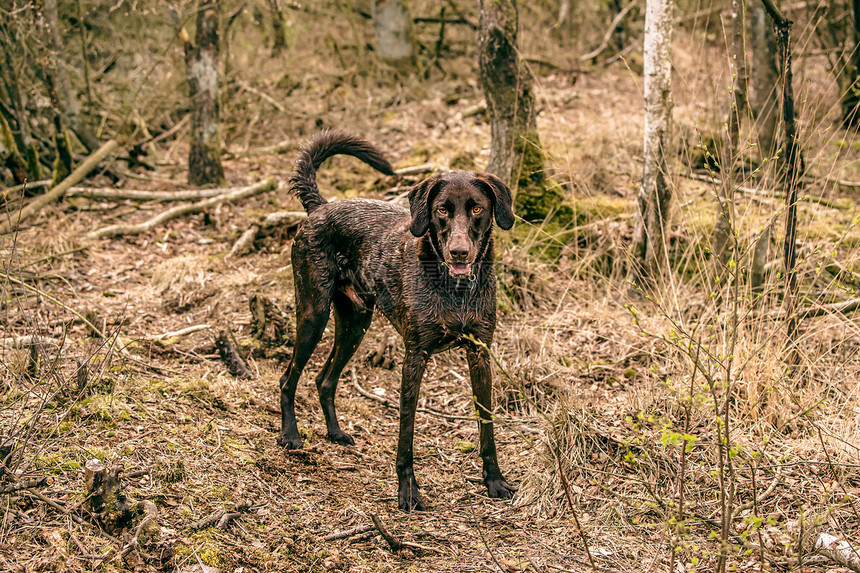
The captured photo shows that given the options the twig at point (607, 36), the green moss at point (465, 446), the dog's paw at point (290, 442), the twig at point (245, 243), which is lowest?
the green moss at point (465, 446)

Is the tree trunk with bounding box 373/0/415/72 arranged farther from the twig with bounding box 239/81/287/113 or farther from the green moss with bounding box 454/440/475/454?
the green moss with bounding box 454/440/475/454

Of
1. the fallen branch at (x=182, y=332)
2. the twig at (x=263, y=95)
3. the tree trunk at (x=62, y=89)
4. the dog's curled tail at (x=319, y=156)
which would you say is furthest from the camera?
the twig at (x=263, y=95)

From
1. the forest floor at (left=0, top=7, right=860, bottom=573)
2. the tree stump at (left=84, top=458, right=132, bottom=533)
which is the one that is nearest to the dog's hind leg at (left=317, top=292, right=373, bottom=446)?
the forest floor at (left=0, top=7, right=860, bottom=573)

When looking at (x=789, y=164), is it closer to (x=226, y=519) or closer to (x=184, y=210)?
(x=226, y=519)

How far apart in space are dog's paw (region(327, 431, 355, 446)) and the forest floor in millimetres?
62

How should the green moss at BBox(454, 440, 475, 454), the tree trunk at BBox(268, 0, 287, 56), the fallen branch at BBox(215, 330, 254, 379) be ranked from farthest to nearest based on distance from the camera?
1. the tree trunk at BBox(268, 0, 287, 56)
2. the fallen branch at BBox(215, 330, 254, 379)
3. the green moss at BBox(454, 440, 475, 454)

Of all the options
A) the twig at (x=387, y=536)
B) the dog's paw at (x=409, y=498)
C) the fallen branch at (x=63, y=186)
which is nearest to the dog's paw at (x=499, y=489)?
the dog's paw at (x=409, y=498)

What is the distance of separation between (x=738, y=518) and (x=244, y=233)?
18.0ft

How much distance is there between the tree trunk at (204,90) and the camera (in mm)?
7812

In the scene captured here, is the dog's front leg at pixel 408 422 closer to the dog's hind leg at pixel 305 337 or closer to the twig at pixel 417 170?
the dog's hind leg at pixel 305 337

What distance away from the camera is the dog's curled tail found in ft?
15.1

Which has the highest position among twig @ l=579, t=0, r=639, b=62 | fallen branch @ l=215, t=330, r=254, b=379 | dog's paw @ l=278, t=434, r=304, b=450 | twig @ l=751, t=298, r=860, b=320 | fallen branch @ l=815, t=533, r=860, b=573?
twig @ l=579, t=0, r=639, b=62

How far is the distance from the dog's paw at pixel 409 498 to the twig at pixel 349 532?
11.9 inches

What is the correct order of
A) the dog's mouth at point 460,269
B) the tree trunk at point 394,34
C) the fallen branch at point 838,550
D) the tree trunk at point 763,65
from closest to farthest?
the fallen branch at point 838,550
the dog's mouth at point 460,269
the tree trunk at point 763,65
the tree trunk at point 394,34
